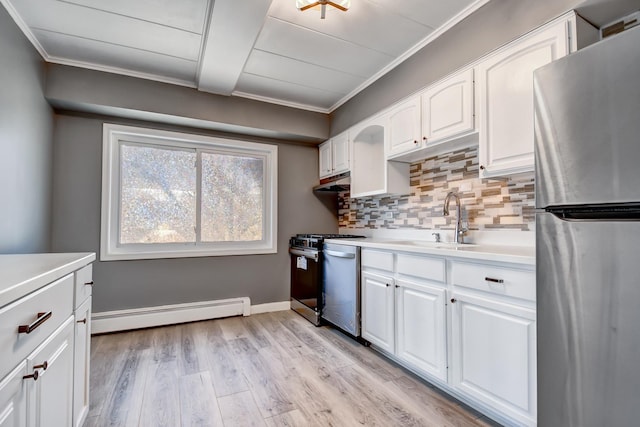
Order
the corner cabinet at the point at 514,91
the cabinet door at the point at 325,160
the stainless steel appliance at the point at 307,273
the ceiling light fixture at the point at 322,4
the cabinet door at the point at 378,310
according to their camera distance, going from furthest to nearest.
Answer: the cabinet door at the point at 325,160, the stainless steel appliance at the point at 307,273, the cabinet door at the point at 378,310, the ceiling light fixture at the point at 322,4, the corner cabinet at the point at 514,91

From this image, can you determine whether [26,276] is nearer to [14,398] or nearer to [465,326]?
[14,398]

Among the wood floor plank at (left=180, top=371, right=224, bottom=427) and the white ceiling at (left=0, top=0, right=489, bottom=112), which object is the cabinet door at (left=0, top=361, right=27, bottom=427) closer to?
the wood floor plank at (left=180, top=371, right=224, bottom=427)

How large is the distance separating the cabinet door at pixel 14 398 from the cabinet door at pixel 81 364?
1.58 ft

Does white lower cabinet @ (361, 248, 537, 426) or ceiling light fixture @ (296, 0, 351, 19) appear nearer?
white lower cabinet @ (361, 248, 537, 426)

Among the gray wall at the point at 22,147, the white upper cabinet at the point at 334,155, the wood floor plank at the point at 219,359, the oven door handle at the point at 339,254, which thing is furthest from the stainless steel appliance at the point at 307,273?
the gray wall at the point at 22,147

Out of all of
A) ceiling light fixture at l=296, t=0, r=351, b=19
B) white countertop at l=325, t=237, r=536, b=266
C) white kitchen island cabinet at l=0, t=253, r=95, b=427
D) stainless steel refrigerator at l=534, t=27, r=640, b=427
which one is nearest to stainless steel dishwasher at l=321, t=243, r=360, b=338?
white countertop at l=325, t=237, r=536, b=266

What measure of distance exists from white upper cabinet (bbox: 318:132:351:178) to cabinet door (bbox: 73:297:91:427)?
8.20 ft

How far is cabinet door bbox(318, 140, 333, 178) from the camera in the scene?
12.0ft

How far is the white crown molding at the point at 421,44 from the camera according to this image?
1966 millimetres

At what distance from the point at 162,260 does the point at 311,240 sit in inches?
59.1

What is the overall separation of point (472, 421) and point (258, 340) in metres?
1.72

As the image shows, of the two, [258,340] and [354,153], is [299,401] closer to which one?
[258,340]

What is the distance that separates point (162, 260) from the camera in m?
3.12

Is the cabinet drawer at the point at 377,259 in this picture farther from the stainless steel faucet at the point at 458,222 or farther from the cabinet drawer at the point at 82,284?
the cabinet drawer at the point at 82,284
